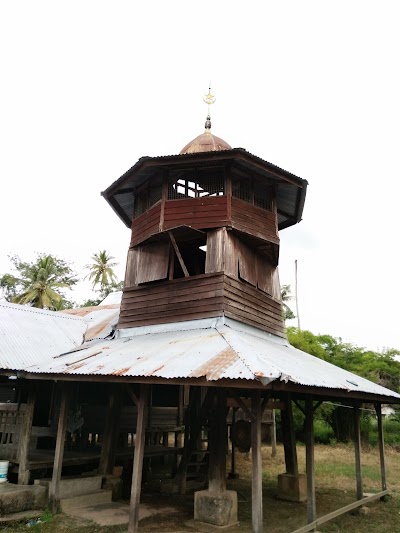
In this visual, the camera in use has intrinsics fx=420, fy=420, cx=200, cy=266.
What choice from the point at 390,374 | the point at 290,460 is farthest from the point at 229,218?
the point at 390,374

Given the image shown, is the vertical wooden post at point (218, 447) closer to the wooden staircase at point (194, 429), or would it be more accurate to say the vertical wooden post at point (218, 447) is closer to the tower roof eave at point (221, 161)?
the wooden staircase at point (194, 429)

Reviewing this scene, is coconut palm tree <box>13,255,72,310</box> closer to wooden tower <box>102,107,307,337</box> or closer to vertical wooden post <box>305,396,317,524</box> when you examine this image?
wooden tower <box>102,107,307,337</box>

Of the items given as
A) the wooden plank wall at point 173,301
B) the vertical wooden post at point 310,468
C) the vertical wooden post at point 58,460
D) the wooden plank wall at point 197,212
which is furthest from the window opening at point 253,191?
the vertical wooden post at point 58,460

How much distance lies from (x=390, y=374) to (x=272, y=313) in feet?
61.0

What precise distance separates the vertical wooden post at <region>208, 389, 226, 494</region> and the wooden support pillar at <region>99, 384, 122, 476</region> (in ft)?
9.87

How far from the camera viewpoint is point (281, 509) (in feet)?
35.3

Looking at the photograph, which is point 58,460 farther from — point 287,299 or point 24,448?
point 287,299

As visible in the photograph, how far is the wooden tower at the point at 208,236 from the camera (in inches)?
448

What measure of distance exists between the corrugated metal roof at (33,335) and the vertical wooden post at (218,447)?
16.9ft

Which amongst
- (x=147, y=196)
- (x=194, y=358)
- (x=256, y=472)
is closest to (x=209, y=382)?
(x=194, y=358)

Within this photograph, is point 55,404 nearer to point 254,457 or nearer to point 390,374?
point 254,457

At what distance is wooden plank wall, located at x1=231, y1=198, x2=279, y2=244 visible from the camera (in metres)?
12.0

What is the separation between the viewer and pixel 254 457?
7.07 meters

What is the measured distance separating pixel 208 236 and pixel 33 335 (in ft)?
21.4
